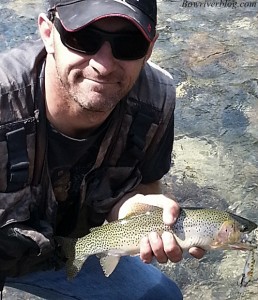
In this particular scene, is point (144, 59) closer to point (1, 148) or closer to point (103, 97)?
point (103, 97)

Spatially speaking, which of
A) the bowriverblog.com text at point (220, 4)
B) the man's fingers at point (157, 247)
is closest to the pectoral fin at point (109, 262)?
the man's fingers at point (157, 247)

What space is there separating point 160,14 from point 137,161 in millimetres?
4230

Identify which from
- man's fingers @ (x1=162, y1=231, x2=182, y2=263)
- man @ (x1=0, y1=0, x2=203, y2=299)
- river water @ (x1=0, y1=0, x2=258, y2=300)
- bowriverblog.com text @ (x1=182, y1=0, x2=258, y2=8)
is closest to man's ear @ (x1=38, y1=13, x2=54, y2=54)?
man @ (x1=0, y1=0, x2=203, y2=299)

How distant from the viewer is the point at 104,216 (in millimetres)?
3658

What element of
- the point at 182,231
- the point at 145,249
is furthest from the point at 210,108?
the point at 145,249

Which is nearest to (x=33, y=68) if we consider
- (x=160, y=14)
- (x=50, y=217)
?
(x=50, y=217)

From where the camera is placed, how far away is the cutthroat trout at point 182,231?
10.4 ft

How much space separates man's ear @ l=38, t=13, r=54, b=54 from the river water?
50.9 inches

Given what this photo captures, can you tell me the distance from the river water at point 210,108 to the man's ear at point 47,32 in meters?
1.29

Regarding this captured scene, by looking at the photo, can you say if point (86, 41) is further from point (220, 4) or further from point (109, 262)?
point (220, 4)

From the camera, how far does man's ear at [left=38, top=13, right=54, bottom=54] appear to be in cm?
310

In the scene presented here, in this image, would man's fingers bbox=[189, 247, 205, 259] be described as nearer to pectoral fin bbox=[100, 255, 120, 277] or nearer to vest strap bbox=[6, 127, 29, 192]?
pectoral fin bbox=[100, 255, 120, 277]

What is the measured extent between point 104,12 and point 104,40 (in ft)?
0.37

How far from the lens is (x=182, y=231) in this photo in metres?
3.19
